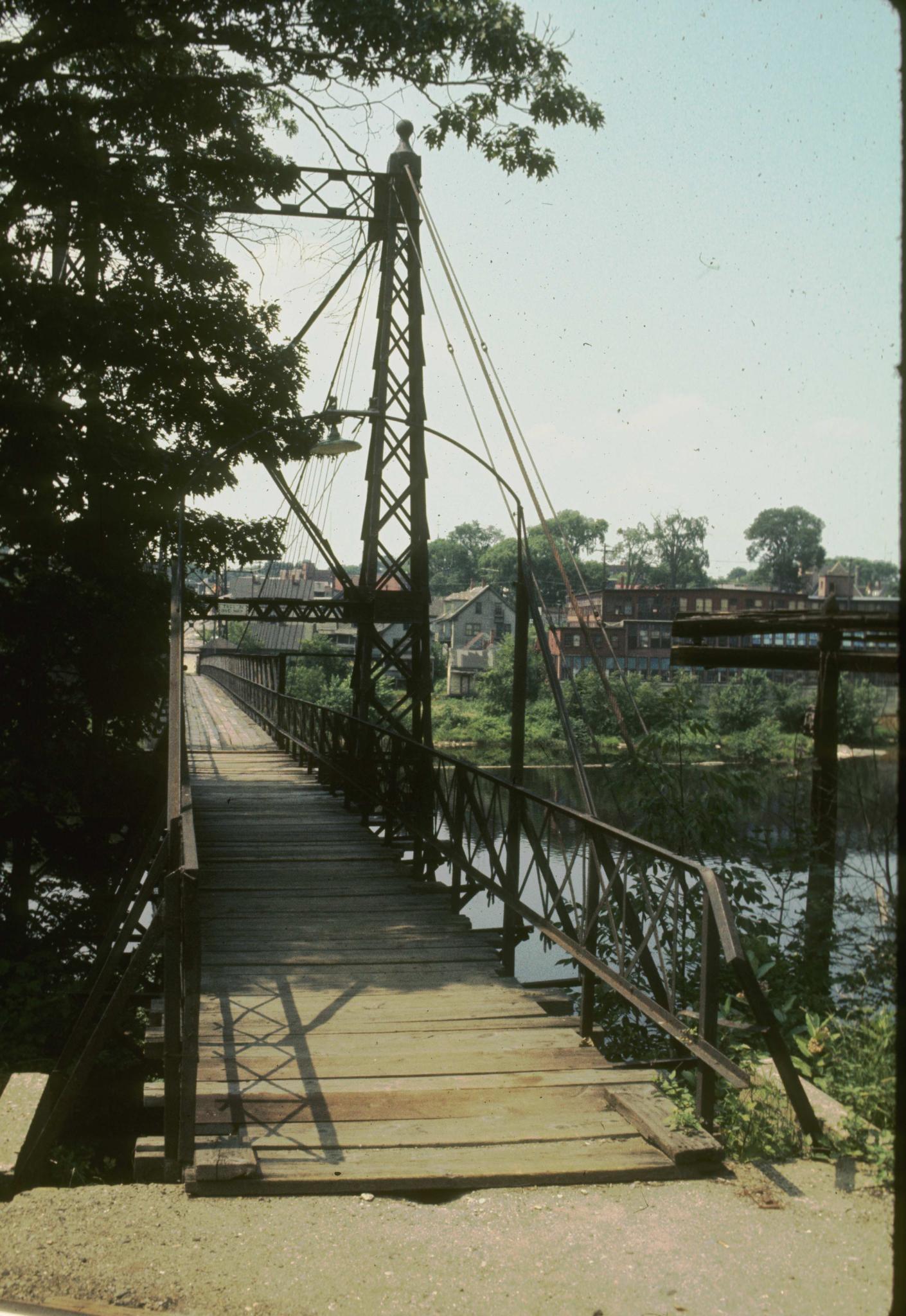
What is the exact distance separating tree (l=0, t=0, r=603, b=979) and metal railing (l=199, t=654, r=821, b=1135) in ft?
8.83

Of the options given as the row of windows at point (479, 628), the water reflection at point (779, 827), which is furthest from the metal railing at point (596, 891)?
the row of windows at point (479, 628)

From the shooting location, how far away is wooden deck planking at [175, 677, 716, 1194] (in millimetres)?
3789

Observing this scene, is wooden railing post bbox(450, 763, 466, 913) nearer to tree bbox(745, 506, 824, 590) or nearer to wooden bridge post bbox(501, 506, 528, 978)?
wooden bridge post bbox(501, 506, 528, 978)

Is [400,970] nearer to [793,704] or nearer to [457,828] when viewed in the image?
[457,828]

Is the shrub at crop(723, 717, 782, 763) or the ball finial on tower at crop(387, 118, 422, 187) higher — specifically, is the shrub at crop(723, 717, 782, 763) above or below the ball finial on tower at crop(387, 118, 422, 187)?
below

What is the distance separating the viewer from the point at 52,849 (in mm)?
11039

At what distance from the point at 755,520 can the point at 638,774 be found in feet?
8.18

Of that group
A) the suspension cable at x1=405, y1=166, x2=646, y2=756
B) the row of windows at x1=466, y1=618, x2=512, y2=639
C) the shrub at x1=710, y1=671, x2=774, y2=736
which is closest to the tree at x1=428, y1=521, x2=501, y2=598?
the row of windows at x1=466, y1=618, x2=512, y2=639

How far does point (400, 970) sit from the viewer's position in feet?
21.7

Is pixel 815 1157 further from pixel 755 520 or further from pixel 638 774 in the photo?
pixel 638 774

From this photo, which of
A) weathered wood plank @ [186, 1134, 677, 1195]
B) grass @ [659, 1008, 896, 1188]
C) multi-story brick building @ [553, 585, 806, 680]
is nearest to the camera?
grass @ [659, 1008, 896, 1188]

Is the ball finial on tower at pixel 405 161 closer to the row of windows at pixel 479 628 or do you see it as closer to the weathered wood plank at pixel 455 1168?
the weathered wood plank at pixel 455 1168

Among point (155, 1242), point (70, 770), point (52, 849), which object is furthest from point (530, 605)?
point (52, 849)

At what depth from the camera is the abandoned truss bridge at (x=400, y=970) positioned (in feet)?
12.7
